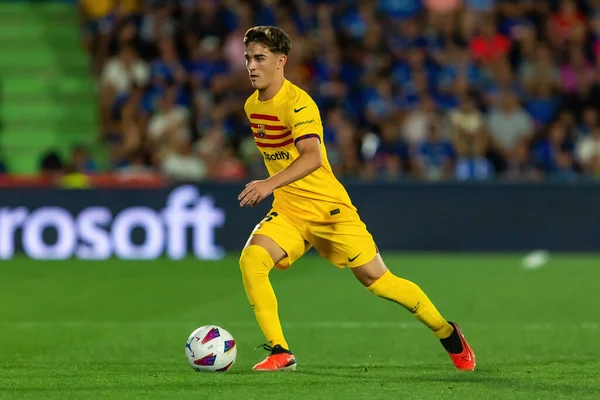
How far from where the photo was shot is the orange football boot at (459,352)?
23.7 feet

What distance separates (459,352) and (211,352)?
1.49m

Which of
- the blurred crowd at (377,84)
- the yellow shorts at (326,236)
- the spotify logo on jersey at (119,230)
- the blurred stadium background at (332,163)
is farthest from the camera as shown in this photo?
the blurred crowd at (377,84)

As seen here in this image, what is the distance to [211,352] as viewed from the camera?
6.98 metres

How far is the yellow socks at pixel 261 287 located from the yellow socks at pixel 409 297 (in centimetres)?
60

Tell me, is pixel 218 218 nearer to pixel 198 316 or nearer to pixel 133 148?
pixel 133 148

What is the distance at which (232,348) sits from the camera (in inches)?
277

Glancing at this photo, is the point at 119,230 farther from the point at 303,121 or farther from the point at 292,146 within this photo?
the point at 303,121

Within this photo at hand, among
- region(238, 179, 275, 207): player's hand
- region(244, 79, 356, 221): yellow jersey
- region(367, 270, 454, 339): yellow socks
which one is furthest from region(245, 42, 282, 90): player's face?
region(367, 270, 454, 339): yellow socks

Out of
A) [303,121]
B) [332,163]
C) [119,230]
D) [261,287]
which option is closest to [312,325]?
[261,287]

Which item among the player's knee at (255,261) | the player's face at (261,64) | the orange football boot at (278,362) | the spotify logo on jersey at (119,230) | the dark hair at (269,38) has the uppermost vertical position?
the dark hair at (269,38)

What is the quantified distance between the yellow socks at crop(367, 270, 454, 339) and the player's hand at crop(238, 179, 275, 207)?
3.43ft

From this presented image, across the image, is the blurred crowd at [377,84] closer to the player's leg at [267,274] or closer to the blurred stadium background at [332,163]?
the blurred stadium background at [332,163]

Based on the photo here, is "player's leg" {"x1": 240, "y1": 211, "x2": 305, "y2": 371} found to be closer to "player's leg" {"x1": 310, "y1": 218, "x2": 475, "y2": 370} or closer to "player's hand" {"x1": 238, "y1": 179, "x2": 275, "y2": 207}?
"player's leg" {"x1": 310, "y1": 218, "x2": 475, "y2": 370}

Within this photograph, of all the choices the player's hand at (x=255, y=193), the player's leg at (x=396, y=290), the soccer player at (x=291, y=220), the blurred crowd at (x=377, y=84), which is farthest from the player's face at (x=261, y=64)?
the blurred crowd at (x=377, y=84)
